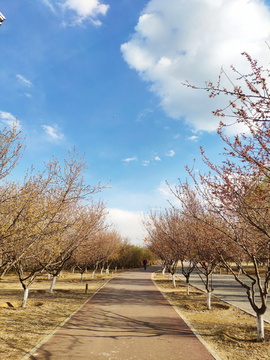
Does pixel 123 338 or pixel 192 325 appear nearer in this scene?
pixel 123 338

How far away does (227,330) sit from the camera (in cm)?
782

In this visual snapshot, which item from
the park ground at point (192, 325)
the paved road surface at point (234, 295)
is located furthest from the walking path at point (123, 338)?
the paved road surface at point (234, 295)

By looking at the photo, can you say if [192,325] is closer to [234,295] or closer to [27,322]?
[27,322]

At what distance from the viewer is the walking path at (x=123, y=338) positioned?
5742mm

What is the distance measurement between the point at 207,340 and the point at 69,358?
385 cm

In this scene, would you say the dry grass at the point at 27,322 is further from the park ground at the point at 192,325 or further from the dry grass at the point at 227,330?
the dry grass at the point at 227,330

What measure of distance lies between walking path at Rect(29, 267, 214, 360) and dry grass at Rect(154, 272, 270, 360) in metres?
0.47

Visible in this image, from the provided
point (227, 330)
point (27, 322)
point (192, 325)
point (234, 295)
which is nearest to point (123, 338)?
point (192, 325)

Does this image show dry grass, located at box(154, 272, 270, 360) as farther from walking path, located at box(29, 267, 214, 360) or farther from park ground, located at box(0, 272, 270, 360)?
walking path, located at box(29, 267, 214, 360)

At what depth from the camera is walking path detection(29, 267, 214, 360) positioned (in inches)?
226

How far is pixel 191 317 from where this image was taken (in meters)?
9.59

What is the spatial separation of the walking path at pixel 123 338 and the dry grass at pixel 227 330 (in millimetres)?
470

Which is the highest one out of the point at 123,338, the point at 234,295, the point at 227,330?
the point at 227,330

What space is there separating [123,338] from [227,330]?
135 inches
